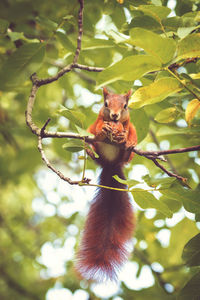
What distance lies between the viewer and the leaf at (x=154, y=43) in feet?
2.82

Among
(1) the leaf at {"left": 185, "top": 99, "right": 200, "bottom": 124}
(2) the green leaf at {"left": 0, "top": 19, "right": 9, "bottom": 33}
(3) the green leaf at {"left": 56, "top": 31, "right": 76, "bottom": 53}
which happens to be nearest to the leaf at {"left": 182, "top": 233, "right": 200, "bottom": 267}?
(1) the leaf at {"left": 185, "top": 99, "right": 200, "bottom": 124}

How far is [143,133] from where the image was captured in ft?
5.68

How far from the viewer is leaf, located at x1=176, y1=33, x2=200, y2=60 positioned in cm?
92

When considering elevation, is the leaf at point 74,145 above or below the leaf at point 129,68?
below

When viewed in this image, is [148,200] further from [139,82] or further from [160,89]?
[139,82]

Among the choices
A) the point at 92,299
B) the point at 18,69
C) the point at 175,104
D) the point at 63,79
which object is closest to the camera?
the point at 18,69

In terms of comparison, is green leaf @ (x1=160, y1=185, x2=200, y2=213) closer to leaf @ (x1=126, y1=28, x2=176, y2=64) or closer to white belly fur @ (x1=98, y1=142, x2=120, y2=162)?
leaf @ (x1=126, y1=28, x2=176, y2=64)

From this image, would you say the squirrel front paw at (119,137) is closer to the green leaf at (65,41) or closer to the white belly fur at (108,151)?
the white belly fur at (108,151)

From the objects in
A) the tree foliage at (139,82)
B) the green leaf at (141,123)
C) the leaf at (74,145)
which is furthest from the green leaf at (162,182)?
the green leaf at (141,123)

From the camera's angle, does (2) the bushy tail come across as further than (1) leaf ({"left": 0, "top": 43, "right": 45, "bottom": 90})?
Yes

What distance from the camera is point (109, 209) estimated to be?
1.75 m

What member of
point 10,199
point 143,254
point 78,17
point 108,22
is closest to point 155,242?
point 143,254

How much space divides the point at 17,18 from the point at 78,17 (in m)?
0.60

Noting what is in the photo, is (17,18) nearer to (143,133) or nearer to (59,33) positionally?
(59,33)
